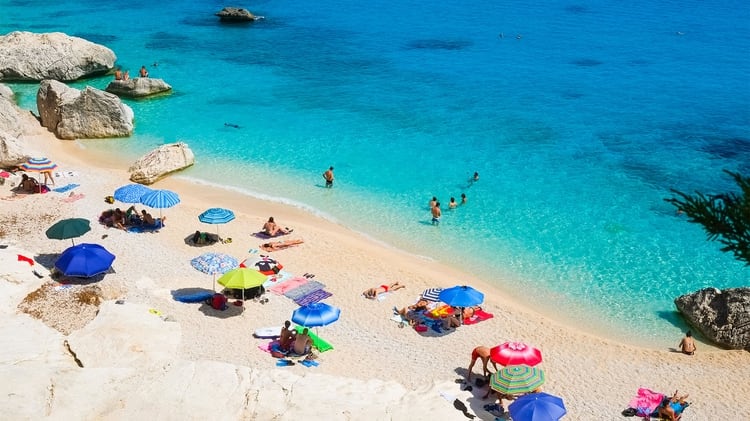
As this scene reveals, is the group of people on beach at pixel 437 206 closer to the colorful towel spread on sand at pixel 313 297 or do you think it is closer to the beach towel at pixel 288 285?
the beach towel at pixel 288 285

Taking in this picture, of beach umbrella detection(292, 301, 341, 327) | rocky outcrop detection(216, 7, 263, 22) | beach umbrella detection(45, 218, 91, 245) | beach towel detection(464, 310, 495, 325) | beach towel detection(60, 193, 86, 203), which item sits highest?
rocky outcrop detection(216, 7, 263, 22)

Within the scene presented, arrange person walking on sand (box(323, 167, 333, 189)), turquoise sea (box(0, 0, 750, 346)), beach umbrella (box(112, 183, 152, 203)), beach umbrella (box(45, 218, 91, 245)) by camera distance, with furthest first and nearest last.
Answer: person walking on sand (box(323, 167, 333, 189)) → turquoise sea (box(0, 0, 750, 346)) → beach umbrella (box(112, 183, 152, 203)) → beach umbrella (box(45, 218, 91, 245))

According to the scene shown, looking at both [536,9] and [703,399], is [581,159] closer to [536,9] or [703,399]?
[703,399]

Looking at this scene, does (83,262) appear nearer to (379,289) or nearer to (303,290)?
(303,290)

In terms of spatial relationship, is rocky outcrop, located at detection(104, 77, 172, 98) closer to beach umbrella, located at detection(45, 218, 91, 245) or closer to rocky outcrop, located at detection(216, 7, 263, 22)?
beach umbrella, located at detection(45, 218, 91, 245)

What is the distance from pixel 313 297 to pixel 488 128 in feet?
74.0

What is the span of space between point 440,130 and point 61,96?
2173 cm

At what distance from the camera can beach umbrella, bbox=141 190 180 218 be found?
2567cm

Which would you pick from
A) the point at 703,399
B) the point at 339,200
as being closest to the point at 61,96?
the point at 339,200

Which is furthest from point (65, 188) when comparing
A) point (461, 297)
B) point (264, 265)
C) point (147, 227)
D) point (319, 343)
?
point (461, 297)

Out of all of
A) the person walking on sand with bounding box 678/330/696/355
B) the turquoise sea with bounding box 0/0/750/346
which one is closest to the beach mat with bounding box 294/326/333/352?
the turquoise sea with bounding box 0/0/750/346

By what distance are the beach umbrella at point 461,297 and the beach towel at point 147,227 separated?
39.2 ft

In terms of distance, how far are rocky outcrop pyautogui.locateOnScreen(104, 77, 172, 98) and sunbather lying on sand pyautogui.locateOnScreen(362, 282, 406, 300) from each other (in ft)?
92.2

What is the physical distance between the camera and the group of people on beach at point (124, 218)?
2614 cm
